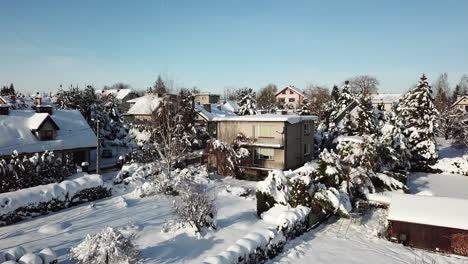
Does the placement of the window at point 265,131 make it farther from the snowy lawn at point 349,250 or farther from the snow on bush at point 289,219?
the snowy lawn at point 349,250

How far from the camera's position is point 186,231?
1580cm

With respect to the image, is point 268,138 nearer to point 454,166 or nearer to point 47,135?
point 454,166

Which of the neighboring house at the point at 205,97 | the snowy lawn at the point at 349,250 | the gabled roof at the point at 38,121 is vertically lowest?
the snowy lawn at the point at 349,250

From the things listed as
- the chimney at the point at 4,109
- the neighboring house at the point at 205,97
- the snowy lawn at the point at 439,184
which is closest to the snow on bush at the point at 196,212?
the snowy lawn at the point at 439,184

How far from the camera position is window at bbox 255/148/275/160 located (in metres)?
30.4

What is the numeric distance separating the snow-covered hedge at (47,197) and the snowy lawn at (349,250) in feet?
42.7

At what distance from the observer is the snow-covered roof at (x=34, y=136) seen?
1118 inches

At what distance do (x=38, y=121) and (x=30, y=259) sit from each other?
23918mm

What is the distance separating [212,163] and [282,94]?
234 ft

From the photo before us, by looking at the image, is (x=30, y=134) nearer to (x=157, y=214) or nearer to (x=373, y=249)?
(x=157, y=214)

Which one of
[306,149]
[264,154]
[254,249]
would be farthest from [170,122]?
[254,249]

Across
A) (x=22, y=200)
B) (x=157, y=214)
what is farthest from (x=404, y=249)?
(x=22, y=200)

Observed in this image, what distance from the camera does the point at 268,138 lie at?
98.9 ft

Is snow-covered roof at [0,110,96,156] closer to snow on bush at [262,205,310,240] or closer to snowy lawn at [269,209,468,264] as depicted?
snow on bush at [262,205,310,240]
